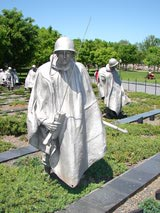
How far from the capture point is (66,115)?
491cm

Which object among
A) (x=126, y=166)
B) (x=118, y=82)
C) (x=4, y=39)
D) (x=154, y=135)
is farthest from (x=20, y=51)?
(x=126, y=166)

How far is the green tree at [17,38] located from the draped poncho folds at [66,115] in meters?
26.9

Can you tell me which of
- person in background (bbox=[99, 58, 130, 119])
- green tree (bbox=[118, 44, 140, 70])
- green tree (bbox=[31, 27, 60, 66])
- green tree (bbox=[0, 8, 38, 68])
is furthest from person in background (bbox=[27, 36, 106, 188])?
green tree (bbox=[118, 44, 140, 70])

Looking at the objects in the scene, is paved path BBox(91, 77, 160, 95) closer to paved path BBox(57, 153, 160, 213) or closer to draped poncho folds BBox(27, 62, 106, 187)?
paved path BBox(57, 153, 160, 213)

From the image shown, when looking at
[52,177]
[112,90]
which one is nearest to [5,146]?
[52,177]

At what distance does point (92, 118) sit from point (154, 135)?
4.87 m

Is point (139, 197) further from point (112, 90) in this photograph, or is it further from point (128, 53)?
point (128, 53)

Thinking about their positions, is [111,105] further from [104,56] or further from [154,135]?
[104,56]

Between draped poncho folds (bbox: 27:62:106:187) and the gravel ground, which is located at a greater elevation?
draped poncho folds (bbox: 27:62:106:187)

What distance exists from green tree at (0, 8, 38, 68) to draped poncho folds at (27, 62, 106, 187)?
2692 centimetres

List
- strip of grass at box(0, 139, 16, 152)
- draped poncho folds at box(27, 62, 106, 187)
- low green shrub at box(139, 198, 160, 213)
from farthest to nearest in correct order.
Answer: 1. strip of grass at box(0, 139, 16, 152)
2. draped poncho folds at box(27, 62, 106, 187)
3. low green shrub at box(139, 198, 160, 213)

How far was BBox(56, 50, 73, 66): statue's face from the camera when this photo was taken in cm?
477

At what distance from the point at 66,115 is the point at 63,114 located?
14 cm

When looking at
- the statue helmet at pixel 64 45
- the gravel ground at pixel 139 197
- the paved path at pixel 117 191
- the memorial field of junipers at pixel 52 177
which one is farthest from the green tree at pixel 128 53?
the statue helmet at pixel 64 45
